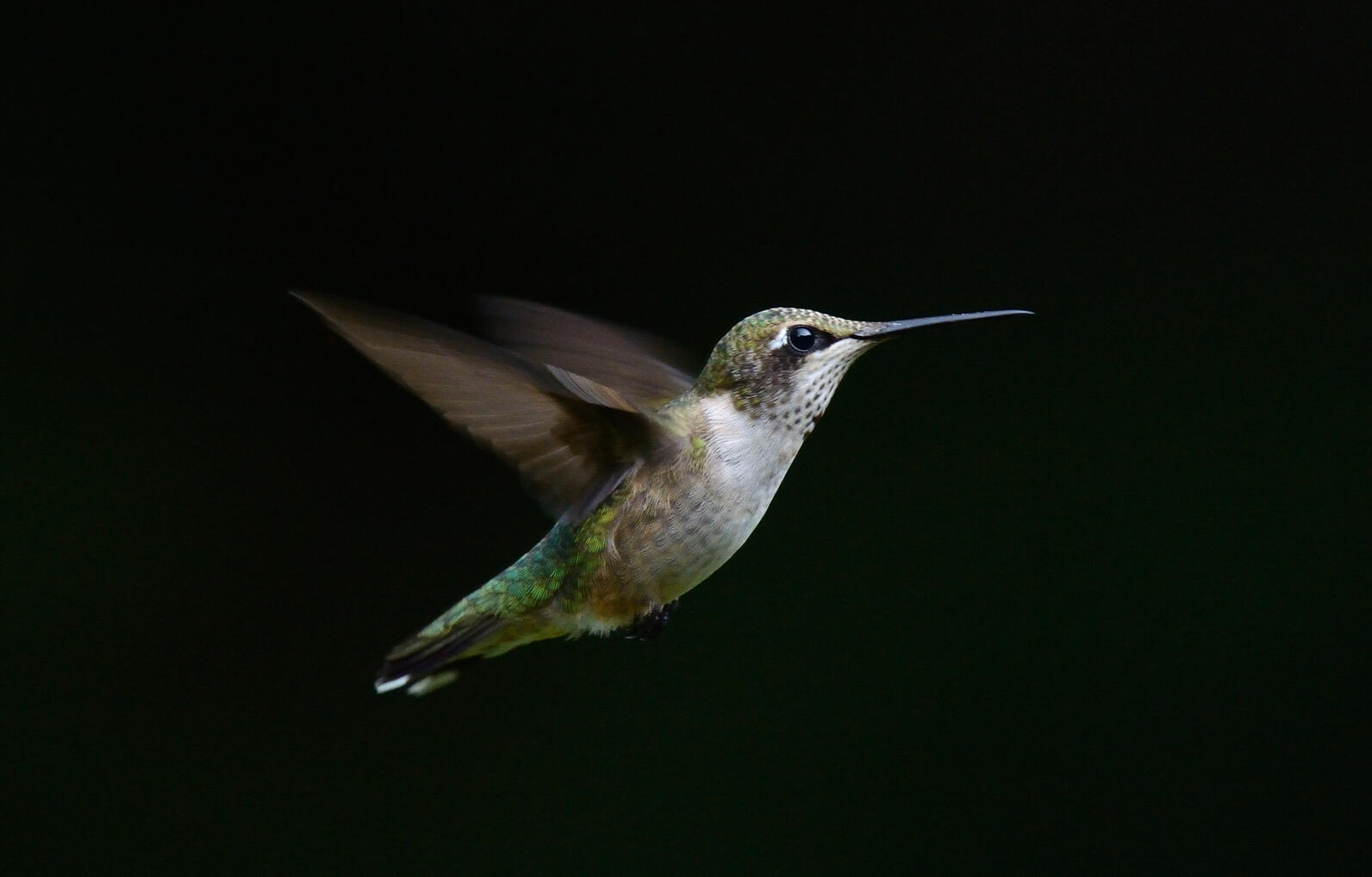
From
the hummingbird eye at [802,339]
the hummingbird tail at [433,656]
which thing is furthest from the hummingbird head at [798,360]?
the hummingbird tail at [433,656]

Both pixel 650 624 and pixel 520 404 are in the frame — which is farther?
Result: pixel 650 624

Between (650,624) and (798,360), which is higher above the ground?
(798,360)

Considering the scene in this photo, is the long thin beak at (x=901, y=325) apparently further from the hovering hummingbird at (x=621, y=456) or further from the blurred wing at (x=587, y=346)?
the blurred wing at (x=587, y=346)

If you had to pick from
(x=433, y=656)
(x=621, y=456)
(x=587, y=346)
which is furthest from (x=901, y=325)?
(x=433, y=656)

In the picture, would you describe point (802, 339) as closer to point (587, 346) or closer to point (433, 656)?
point (587, 346)

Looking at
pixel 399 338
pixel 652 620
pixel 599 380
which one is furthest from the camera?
pixel 599 380

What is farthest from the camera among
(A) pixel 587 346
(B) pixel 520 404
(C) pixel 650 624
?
(A) pixel 587 346

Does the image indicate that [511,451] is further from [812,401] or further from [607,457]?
[812,401]

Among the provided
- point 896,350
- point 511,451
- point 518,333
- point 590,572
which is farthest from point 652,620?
point 896,350
